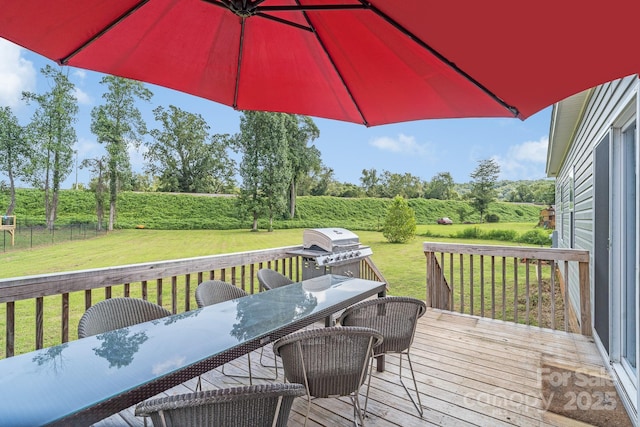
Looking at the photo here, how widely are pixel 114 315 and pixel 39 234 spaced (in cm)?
676

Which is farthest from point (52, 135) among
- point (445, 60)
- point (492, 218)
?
point (492, 218)

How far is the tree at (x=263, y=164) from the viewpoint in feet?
30.9

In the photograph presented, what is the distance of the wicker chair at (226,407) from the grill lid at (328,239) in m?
2.96

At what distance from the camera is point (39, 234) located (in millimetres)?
6852

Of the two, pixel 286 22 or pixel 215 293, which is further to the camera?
pixel 215 293

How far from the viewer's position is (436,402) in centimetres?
223

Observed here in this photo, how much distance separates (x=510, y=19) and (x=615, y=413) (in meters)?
2.51

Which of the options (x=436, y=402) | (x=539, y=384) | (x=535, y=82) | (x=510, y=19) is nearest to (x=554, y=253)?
(x=539, y=384)

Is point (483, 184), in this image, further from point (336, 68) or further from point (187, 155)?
point (336, 68)

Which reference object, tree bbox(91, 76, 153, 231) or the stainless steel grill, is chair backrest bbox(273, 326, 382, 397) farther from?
tree bbox(91, 76, 153, 231)

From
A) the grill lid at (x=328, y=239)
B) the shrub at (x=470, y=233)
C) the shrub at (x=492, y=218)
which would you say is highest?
the shrub at (x=492, y=218)

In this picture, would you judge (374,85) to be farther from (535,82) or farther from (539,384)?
(539,384)

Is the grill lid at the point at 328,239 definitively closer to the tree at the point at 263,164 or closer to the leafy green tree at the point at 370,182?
the tree at the point at 263,164

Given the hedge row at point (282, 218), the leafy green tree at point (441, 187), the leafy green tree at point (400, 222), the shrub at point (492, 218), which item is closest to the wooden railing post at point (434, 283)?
the leafy green tree at point (400, 222)
